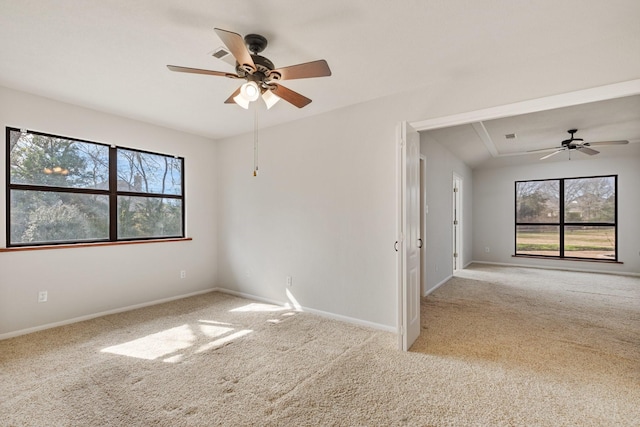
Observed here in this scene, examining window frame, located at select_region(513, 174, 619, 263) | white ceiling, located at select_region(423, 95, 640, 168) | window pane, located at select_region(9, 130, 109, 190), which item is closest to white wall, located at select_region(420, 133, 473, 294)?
white ceiling, located at select_region(423, 95, 640, 168)

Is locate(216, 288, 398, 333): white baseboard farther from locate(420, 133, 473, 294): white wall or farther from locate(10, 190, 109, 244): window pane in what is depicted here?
locate(10, 190, 109, 244): window pane

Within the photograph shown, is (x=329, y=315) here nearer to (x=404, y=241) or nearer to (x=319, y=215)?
(x=319, y=215)

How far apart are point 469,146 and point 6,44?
615 centimetres

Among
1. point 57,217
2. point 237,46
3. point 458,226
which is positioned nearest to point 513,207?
point 458,226

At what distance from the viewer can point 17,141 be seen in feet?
10.4

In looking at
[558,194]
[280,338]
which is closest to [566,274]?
[558,194]

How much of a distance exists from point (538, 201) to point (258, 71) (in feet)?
25.3

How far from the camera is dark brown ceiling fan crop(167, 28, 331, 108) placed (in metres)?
1.93

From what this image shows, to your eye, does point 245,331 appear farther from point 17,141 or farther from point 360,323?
point 17,141

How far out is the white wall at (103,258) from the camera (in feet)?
10.2

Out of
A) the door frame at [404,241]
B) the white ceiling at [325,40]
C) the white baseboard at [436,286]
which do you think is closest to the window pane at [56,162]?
the white ceiling at [325,40]

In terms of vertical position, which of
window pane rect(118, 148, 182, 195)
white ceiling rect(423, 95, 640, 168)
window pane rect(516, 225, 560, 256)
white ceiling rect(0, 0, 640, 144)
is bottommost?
window pane rect(516, 225, 560, 256)

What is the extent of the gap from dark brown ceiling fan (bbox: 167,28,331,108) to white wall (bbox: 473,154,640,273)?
6.91 metres

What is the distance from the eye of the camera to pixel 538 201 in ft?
23.9
